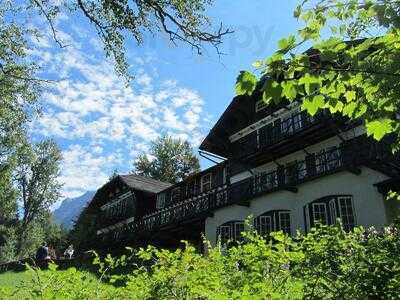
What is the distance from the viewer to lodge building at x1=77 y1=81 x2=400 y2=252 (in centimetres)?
1923

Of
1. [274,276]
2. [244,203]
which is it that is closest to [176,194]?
[244,203]

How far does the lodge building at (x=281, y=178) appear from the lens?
19234 mm

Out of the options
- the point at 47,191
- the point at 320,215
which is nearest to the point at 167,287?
the point at 320,215

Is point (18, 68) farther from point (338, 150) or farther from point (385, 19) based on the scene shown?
point (385, 19)

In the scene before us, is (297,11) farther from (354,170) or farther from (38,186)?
(38,186)

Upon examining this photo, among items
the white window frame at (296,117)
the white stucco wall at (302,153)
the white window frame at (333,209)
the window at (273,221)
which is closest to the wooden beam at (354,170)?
the white stucco wall at (302,153)

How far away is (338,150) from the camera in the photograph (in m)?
21.5

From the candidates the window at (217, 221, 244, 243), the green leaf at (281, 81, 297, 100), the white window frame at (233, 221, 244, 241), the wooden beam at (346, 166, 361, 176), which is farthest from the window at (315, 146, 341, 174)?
the green leaf at (281, 81, 297, 100)

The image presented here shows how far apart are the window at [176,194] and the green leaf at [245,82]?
35.0m

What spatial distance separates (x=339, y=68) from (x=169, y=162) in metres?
62.9

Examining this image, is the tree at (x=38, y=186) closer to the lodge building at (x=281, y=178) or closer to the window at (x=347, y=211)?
the lodge building at (x=281, y=178)

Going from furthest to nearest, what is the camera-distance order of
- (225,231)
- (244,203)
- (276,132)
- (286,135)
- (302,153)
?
(225,231) < (244,203) < (276,132) < (302,153) < (286,135)

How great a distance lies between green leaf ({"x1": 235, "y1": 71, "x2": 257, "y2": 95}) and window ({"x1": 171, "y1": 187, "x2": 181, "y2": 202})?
35009mm

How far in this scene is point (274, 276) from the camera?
4.66m
